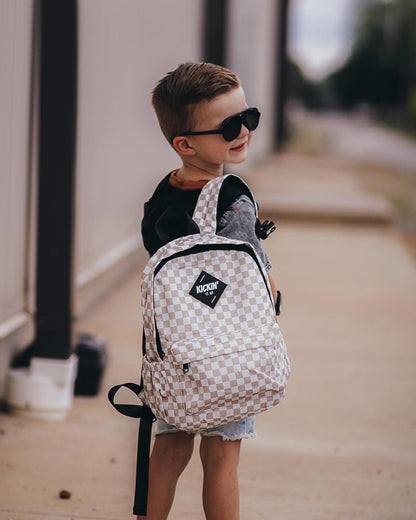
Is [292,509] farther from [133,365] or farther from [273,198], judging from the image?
[273,198]

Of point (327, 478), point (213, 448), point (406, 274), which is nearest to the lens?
point (213, 448)

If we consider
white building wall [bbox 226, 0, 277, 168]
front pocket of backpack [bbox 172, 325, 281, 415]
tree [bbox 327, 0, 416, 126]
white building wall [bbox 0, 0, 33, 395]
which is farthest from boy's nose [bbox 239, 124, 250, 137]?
tree [bbox 327, 0, 416, 126]

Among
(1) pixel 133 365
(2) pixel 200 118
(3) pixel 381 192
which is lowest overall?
(3) pixel 381 192

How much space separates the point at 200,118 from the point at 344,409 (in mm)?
2417

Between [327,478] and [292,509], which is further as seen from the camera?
[327,478]

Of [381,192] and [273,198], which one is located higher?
[273,198]

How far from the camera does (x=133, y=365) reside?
4.83 m

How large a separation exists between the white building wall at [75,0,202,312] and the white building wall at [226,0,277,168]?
333 centimetres

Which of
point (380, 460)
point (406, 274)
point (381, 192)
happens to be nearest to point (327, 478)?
point (380, 460)

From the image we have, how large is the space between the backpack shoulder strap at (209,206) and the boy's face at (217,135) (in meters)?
Answer: 0.10

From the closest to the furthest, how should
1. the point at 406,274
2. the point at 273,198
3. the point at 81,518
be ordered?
1. the point at 81,518
2. the point at 406,274
3. the point at 273,198

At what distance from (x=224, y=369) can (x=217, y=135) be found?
0.63m

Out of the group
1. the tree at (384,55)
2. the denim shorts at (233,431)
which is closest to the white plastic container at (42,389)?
the denim shorts at (233,431)

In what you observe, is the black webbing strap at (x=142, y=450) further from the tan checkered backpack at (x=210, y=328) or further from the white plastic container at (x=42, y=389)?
the white plastic container at (x=42, y=389)
